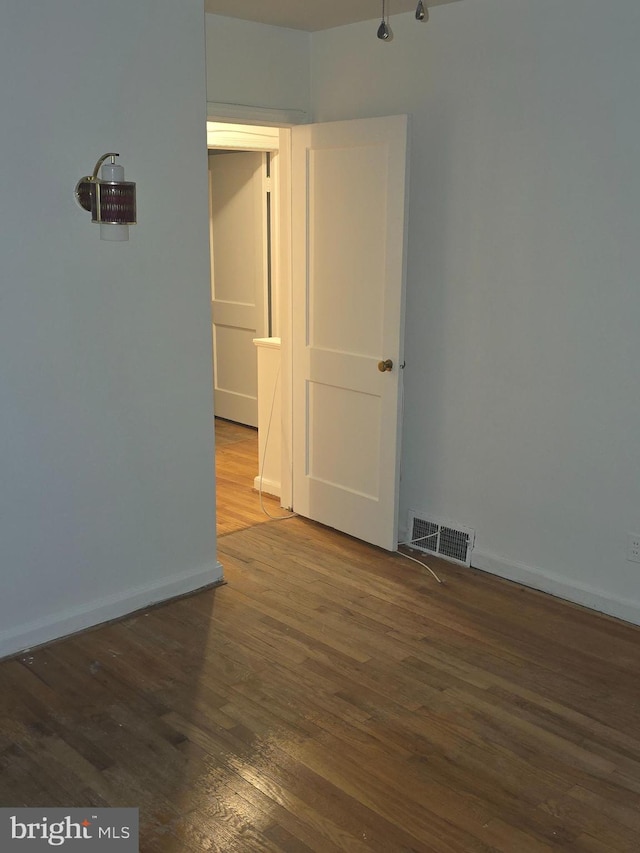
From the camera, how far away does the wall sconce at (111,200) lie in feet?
9.71

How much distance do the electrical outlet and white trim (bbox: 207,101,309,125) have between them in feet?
8.41

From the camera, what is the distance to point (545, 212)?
350 cm

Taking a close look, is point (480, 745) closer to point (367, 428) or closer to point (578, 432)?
point (578, 432)

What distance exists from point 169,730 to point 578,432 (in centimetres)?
200

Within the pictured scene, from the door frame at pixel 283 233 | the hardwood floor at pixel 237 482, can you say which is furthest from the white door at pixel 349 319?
the hardwood floor at pixel 237 482

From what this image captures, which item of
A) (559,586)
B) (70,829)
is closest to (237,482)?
(559,586)

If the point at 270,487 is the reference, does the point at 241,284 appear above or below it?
above

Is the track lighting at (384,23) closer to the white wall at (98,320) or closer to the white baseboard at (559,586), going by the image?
the white wall at (98,320)

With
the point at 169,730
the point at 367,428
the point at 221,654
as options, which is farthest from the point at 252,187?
the point at 169,730

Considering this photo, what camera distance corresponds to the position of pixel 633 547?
3.44 m

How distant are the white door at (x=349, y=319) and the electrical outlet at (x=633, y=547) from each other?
1102 mm

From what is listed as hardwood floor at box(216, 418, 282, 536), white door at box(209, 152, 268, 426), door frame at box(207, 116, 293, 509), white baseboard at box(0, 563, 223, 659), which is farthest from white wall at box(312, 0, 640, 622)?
white door at box(209, 152, 268, 426)

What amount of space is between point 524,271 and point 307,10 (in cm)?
153

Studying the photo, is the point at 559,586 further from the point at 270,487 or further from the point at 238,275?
the point at 238,275
